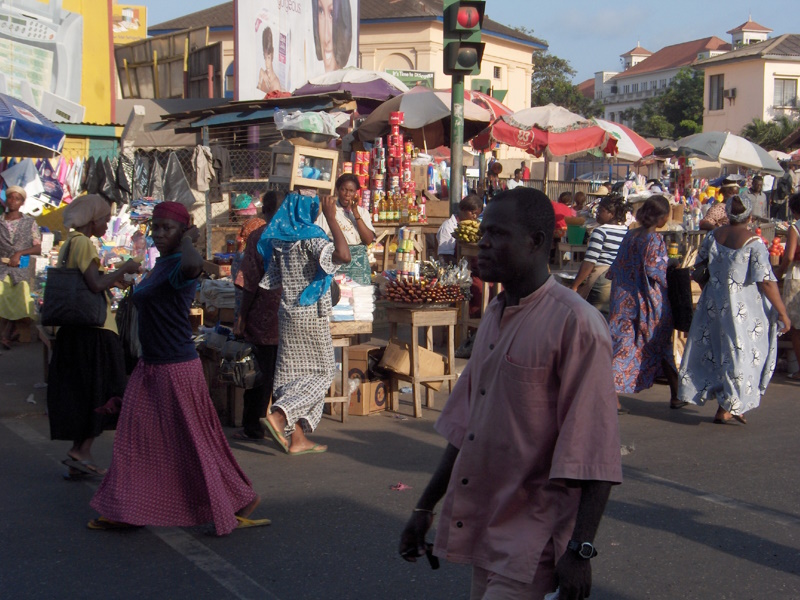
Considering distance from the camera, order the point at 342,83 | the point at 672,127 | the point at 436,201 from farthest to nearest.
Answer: the point at 672,127 → the point at 342,83 → the point at 436,201

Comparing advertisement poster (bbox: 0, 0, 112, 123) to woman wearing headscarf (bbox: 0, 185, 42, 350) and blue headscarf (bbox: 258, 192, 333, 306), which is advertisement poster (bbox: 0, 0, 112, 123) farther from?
blue headscarf (bbox: 258, 192, 333, 306)

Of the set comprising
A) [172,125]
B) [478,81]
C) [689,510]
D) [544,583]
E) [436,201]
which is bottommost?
[689,510]

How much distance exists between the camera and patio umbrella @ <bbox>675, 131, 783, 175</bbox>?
20.8 meters

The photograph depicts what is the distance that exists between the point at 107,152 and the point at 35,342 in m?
6.88

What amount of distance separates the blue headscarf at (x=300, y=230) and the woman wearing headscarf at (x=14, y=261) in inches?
217

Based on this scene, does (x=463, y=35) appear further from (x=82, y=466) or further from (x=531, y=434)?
(x=531, y=434)

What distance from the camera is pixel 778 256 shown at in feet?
38.7

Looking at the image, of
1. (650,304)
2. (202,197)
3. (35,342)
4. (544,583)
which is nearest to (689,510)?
(650,304)

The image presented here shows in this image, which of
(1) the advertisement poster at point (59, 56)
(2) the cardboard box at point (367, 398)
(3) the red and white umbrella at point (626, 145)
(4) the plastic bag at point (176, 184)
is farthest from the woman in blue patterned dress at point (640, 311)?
(1) the advertisement poster at point (59, 56)

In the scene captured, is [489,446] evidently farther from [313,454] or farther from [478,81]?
[478,81]

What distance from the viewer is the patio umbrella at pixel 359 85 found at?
19.3 metres

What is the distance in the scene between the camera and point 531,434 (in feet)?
8.45

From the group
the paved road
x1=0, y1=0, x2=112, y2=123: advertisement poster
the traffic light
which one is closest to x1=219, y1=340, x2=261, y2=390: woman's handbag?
the paved road

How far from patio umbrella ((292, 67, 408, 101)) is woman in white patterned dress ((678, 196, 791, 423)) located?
12.0 metres
